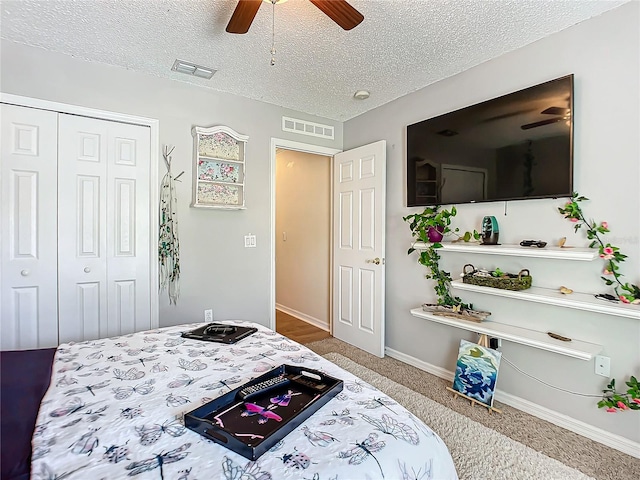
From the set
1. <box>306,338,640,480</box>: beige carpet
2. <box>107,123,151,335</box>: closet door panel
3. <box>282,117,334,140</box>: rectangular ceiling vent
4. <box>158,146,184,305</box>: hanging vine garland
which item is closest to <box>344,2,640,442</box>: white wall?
<box>306,338,640,480</box>: beige carpet

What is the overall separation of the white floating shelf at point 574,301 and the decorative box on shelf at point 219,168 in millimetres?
2277

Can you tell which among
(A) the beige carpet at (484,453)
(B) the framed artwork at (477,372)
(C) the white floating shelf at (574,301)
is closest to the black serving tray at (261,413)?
(A) the beige carpet at (484,453)

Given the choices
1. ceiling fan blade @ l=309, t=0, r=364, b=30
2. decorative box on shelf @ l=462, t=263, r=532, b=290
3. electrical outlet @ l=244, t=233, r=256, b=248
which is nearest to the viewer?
ceiling fan blade @ l=309, t=0, r=364, b=30

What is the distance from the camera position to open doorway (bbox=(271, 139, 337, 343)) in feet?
14.1

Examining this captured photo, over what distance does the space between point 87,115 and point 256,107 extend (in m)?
1.43

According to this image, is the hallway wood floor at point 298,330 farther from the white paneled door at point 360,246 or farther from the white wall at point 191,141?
the white wall at point 191,141

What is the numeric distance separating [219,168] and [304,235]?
184cm

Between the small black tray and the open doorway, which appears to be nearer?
the small black tray

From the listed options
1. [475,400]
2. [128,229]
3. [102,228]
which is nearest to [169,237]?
[128,229]

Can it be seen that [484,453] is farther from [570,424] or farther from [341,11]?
[341,11]

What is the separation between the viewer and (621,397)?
1.92 m

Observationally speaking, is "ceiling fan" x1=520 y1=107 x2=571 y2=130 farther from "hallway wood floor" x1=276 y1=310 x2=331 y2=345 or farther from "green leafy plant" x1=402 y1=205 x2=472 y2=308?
"hallway wood floor" x1=276 y1=310 x2=331 y2=345

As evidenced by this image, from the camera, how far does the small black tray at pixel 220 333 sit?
5.71 feet

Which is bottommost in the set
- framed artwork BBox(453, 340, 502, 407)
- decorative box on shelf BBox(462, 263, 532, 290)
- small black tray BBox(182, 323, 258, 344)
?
framed artwork BBox(453, 340, 502, 407)
